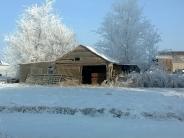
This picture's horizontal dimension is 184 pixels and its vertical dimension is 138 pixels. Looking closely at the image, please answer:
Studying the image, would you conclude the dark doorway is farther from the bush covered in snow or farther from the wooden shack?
the bush covered in snow

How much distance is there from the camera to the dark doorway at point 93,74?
5208 centimetres

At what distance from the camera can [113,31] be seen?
203ft

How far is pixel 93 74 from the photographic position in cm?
5244

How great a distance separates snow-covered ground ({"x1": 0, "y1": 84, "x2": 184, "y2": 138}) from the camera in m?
15.2

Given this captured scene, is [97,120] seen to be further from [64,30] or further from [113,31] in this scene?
[64,30]

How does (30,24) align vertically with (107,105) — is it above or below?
above

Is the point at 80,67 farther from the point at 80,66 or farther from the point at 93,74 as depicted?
the point at 93,74

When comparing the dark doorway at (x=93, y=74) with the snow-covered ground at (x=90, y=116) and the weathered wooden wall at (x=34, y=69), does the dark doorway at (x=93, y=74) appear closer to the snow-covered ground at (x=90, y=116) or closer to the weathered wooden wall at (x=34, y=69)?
the weathered wooden wall at (x=34, y=69)

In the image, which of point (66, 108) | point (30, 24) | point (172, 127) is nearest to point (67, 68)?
point (30, 24)

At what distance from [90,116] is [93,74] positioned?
3242 cm

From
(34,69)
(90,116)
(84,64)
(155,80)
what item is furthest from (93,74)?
(90,116)

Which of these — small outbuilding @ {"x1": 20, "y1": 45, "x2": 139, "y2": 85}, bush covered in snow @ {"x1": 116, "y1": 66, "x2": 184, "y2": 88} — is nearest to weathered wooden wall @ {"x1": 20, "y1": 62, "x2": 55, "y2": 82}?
small outbuilding @ {"x1": 20, "y1": 45, "x2": 139, "y2": 85}

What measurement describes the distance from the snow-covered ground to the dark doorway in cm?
2561

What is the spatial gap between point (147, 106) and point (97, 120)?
3715 millimetres
